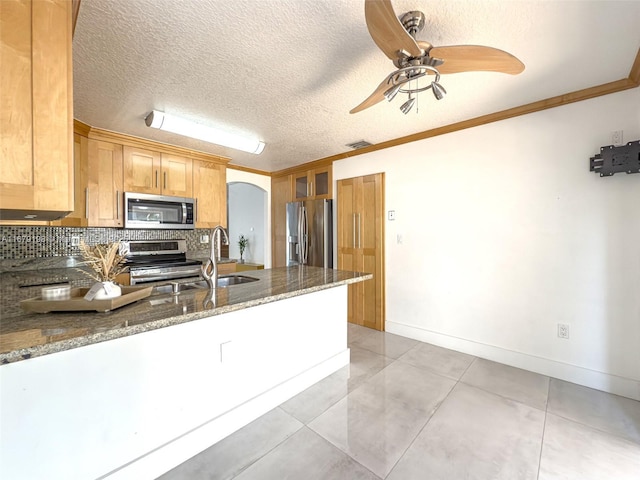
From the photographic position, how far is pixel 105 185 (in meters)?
3.01

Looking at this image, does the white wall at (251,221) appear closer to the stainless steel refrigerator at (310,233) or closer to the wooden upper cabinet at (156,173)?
the stainless steel refrigerator at (310,233)

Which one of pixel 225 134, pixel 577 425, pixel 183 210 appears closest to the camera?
pixel 577 425

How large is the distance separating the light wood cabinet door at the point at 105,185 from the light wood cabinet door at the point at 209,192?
33.3 inches

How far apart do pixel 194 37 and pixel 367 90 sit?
1.22 meters

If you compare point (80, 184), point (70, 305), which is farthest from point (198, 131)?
→ point (70, 305)

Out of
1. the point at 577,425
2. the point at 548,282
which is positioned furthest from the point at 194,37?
the point at 577,425

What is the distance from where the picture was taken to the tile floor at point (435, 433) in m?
1.41

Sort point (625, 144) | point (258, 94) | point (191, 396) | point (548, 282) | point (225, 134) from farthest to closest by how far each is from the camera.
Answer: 1. point (225, 134)
2. point (548, 282)
3. point (258, 94)
4. point (625, 144)
5. point (191, 396)

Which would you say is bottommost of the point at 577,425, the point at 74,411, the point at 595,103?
the point at 577,425

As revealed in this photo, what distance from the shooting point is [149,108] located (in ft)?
7.82

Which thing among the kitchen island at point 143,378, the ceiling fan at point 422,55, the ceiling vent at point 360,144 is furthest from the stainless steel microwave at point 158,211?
the ceiling fan at point 422,55

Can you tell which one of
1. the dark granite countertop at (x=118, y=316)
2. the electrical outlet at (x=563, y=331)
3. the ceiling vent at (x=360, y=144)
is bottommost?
the electrical outlet at (x=563, y=331)

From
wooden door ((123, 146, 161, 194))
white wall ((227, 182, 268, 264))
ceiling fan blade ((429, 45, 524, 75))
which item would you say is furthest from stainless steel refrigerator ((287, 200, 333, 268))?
ceiling fan blade ((429, 45, 524, 75))

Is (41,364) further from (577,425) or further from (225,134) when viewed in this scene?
(577,425)
